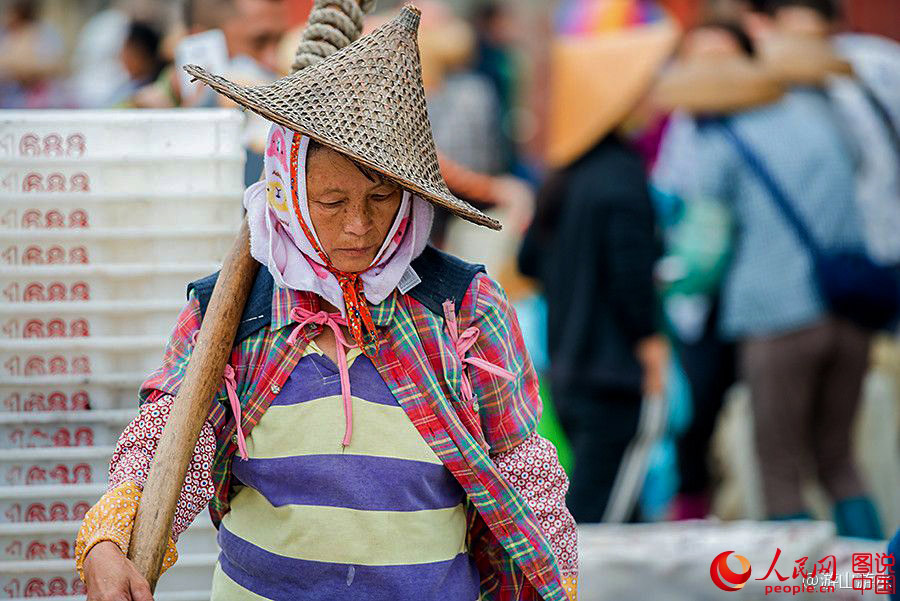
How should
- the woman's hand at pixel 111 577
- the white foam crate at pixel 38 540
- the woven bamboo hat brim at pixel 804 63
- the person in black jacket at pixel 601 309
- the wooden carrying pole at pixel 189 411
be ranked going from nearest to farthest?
1. the woman's hand at pixel 111 577
2. the wooden carrying pole at pixel 189 411
3. the white foam crate at pixel 38 540
4. the person in black jacket at pixel 601 309
5. the woven bamboo hat brim at pixel 804 63

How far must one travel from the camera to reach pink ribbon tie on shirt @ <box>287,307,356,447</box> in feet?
7.54

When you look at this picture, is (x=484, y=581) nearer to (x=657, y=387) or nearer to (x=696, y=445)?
(x=657, y=387)

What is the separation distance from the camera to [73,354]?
2957mm

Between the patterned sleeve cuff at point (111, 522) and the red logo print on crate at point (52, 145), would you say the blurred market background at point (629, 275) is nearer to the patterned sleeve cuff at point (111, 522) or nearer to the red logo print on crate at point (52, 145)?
the red logo print on crate at point (52, 145)

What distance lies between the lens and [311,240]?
227cm

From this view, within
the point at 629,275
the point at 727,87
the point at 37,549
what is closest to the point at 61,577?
the point at 37,549

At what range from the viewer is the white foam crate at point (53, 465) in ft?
9.53

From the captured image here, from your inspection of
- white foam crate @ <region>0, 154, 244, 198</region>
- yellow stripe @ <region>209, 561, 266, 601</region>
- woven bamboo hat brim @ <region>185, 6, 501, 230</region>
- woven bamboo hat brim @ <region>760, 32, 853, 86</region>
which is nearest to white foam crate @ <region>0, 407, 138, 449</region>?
white foam crate @ <region>0, 154, 244, 198</region>

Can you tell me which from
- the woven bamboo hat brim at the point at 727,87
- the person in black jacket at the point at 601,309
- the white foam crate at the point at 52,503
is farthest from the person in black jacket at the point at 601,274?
the white foam crate at the point at 52,503

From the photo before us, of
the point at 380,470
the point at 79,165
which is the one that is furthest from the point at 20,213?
the point at 380,470

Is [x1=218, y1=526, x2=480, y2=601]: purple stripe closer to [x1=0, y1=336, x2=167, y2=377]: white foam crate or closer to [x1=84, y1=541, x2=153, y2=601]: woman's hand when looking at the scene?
[x1=84, y1=541, x2=153, y2=601]: woman's hand

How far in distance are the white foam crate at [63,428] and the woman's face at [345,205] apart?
917mm

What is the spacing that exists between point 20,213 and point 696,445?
12.0 feet

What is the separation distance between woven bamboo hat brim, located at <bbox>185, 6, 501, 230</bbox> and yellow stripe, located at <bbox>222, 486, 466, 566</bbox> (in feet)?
1.77
